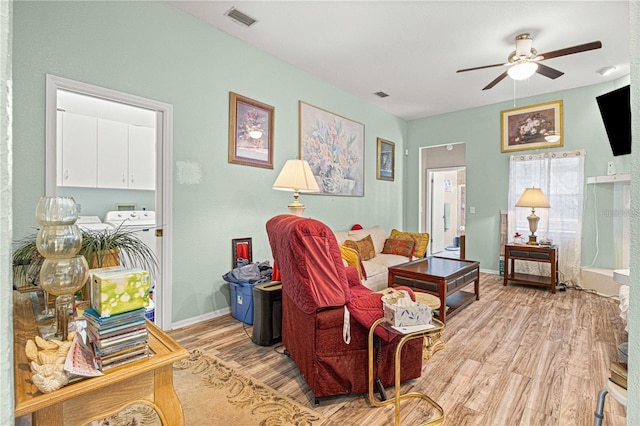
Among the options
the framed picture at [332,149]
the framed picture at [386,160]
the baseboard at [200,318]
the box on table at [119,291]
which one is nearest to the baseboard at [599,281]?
the framed picture at [386,160]

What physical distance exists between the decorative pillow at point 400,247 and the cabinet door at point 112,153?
408cm

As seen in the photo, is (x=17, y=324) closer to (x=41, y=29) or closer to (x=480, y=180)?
(x=41, y=29)

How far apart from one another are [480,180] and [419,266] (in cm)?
290

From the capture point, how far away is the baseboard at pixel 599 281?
4060mm

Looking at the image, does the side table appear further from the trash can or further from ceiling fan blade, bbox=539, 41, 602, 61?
ceiling fan blade, bbox=539, 41, 602, 61

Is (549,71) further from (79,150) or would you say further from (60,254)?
(79,150)

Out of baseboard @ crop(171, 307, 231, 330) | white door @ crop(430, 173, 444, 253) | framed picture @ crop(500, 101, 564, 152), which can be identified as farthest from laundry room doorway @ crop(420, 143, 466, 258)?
baseboard @ crop(171, 307, 231, 330)

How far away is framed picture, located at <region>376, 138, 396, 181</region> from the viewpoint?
5.70 meters

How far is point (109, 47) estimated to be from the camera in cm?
249

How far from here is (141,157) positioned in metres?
4.78

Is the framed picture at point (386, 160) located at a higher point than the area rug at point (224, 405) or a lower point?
higher

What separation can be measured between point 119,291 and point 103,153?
436 centimetres

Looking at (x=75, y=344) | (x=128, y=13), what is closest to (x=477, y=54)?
(x=128, y=13)

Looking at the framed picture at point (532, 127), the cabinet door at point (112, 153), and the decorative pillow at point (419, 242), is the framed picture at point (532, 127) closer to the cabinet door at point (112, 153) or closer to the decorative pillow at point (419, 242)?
the decorative pillow at point (419, 242)
